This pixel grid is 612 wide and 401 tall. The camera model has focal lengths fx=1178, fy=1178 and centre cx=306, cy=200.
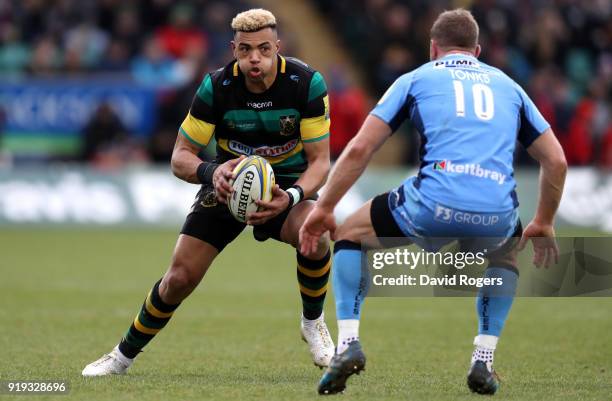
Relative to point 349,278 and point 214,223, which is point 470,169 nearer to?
point 349,278

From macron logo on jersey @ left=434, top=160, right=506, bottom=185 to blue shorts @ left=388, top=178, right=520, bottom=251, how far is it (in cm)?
18

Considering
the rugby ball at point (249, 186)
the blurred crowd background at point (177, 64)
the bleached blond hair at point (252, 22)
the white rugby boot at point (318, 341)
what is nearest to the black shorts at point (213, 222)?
the rugby ball at point (249, 186)

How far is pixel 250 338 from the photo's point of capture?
941 cm

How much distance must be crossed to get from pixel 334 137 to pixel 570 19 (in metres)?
6.08

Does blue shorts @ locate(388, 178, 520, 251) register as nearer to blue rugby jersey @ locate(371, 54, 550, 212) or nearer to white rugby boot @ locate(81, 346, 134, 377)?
blue rugby jersey @ locate(371, 54, 550, 212)

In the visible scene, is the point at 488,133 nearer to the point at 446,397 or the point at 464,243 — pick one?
the point at 464,243

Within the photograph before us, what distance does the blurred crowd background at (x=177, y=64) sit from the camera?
20250 millimetres

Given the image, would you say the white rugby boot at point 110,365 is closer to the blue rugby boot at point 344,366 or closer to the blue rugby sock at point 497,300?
the blue rugby boot at point 344,366

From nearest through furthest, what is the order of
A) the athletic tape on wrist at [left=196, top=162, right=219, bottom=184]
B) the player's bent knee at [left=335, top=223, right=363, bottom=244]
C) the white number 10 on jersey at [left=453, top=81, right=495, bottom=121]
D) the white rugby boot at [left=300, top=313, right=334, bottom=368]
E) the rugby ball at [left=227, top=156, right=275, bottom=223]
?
the white number 10 on jersey at [left=453, top=81, right=495, bottom=121] → the player's bent knee at [left=335, top=223, right=363, bottom=244] → the rugby ball at [left=227, top=156, right=275, bottom=223] → the athletic tape on wrist at [left=196, top=162, right=219, bottom=184] → the white rugby boot at [left=300, top=313, right=334, bottom=368]

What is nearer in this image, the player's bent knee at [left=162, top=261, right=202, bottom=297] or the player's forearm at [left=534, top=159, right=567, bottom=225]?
the player's forearm at [left=534, top=159, right=567, bottom=225]

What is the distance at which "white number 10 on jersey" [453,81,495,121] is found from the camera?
20.6 feet

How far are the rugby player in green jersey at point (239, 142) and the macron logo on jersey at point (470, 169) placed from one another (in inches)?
54.3

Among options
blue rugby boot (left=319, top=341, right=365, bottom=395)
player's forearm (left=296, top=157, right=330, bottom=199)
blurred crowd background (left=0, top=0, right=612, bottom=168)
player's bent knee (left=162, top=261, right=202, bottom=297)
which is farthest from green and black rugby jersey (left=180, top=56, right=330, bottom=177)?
blurred crowd background (left=0, top=0, right=612, bottom=168)

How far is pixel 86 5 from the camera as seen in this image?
22016mm
